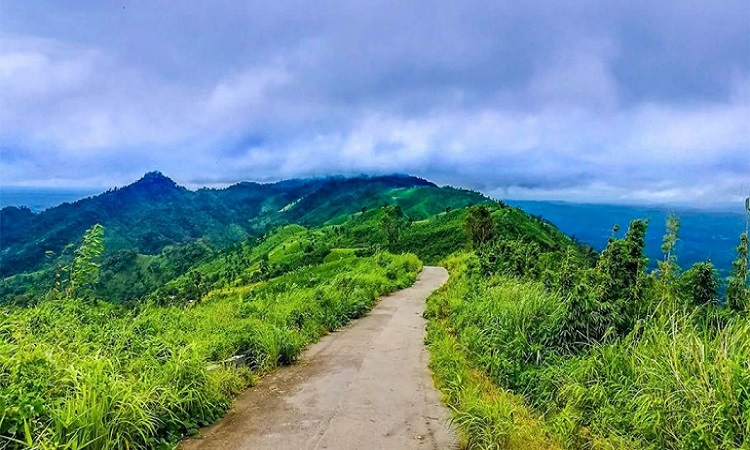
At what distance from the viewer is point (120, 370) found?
251 inches

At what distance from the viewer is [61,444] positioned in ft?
15.3

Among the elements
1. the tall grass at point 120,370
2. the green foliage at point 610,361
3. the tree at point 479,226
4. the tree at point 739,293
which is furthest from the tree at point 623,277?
the tree at point 479,226

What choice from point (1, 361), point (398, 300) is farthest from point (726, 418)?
point (398, 300)

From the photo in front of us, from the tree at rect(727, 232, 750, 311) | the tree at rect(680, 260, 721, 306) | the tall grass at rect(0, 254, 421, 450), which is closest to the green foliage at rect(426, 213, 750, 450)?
the tree at rect(680, 260, 721, 306)

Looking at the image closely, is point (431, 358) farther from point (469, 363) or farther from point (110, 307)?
point (110, 307)

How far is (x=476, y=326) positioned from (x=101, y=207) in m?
213

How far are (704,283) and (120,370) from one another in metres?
8.37

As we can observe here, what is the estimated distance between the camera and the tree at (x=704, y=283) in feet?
25.3

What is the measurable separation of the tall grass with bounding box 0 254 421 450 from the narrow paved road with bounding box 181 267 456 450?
1.32 ft

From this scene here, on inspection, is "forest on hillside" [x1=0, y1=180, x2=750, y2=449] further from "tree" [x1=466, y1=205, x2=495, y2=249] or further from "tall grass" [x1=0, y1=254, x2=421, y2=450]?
"tree" [x1=466, y1=205, x2=495, y2=249]

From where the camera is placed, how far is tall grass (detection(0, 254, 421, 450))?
4852mm

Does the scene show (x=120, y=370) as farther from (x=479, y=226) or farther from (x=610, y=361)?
(x=479, y=226)

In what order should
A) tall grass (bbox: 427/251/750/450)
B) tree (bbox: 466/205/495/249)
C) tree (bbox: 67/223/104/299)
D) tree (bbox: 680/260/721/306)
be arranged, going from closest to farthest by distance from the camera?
tall grass (bbox: 427/251/750/450)
tree (bbox: 680/260/721/306)
tree (bbox: 67/223/104/299)
tree (bbox: 466/205/495/249)

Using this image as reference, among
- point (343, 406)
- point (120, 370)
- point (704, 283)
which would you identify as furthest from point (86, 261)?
point (704, 283)
